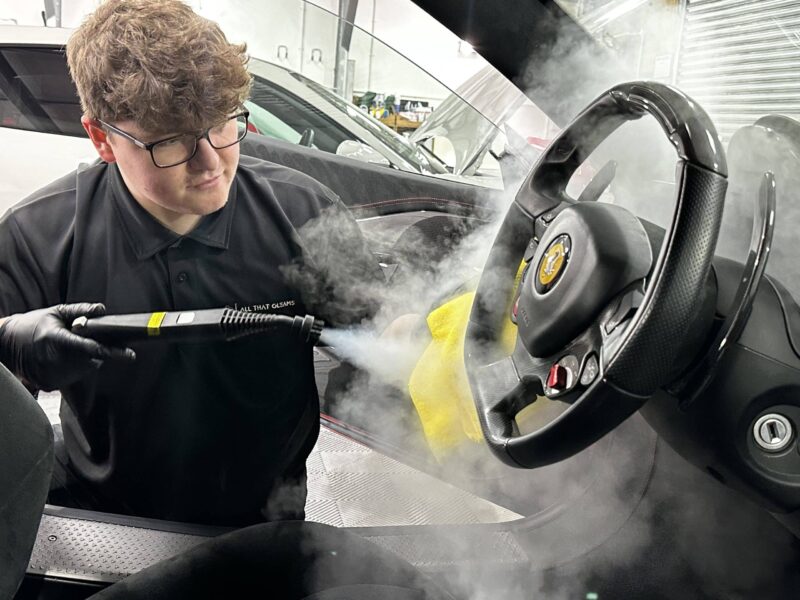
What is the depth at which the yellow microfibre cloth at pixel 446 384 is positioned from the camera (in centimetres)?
119

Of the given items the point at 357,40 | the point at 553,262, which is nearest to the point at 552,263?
the point at 553,262

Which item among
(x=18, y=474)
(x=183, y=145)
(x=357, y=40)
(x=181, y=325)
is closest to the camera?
(x=18, y=474)

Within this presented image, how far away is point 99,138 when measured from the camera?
109cm

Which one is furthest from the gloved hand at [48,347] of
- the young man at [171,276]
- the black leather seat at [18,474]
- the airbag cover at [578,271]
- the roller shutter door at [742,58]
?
the roller shutter door at [742,58]

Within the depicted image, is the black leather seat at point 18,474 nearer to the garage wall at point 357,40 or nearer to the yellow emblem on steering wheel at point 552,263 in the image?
the yellow emblem on steering wheel at point 552,263

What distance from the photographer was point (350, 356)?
5.06ft

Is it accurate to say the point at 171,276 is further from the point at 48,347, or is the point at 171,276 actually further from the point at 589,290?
the point at 589,290

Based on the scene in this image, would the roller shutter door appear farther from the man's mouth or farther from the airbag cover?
the man's mouth

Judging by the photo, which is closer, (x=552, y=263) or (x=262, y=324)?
(x=552, y=263)

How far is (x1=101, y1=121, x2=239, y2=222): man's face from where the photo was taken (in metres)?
1.08

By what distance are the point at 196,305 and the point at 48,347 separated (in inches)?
9.5

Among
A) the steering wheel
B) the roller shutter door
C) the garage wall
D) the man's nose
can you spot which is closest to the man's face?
the man's nose

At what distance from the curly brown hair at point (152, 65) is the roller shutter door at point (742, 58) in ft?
2.33

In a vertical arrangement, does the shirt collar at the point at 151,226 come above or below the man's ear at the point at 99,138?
below
